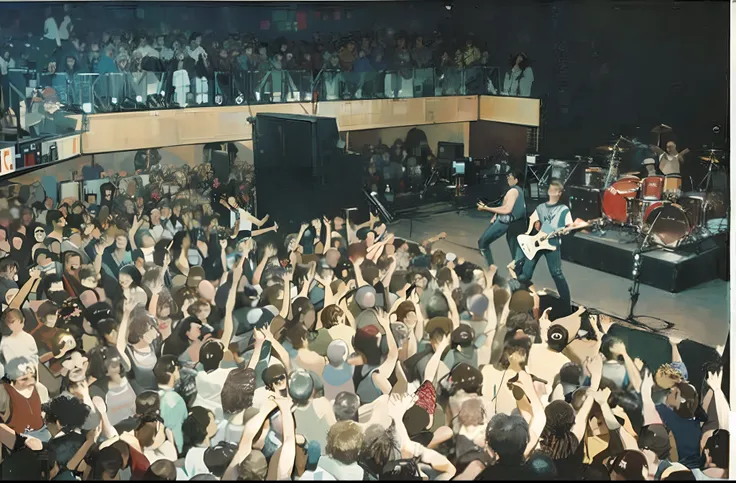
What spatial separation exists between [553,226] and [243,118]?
6.12 feet

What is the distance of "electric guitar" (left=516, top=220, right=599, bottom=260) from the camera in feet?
15.9

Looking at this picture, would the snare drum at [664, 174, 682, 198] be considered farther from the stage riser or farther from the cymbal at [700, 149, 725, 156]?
the stage riser

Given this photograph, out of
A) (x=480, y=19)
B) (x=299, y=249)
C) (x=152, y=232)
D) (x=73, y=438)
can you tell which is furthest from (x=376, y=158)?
(x=73, y=438)

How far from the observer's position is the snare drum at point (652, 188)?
15.7 feet

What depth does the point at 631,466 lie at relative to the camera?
15.5 ft

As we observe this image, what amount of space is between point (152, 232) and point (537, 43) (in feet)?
7.98

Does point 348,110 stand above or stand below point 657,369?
above

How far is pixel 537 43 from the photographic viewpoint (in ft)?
15.8

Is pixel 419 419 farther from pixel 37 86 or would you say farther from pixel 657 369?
pixel 37 86

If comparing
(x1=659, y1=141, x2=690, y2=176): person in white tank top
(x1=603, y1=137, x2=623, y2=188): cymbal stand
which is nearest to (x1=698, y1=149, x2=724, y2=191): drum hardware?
(x1=659, y1=141, x2=690, y2=176): person in white tank top

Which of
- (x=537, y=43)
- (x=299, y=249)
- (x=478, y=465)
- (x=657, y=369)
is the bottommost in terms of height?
(x=478, y=465)

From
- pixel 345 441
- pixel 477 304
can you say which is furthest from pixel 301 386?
pixel 477 304

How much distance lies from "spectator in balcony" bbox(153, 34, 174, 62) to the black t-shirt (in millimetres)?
2902

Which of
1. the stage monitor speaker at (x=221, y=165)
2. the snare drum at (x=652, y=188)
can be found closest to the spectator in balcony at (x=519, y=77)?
the snare drum at (x=652, y=188)
